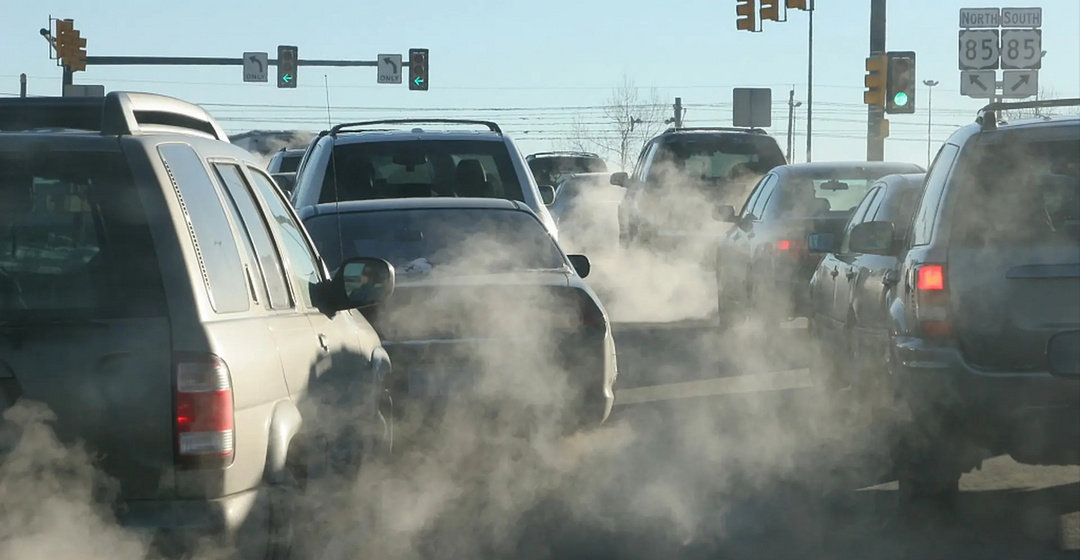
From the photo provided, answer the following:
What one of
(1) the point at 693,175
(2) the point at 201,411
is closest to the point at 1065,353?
(2) the point at 201,411

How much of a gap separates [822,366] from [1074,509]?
3.26 m

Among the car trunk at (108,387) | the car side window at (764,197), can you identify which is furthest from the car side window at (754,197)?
the car trunk at (108,387)

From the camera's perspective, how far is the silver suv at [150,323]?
4.12 meters

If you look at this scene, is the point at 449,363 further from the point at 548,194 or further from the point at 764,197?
the point at 764,197

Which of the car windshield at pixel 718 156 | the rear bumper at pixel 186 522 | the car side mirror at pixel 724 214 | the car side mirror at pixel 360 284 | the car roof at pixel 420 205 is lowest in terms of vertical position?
the rear bumper at pixel 186 522

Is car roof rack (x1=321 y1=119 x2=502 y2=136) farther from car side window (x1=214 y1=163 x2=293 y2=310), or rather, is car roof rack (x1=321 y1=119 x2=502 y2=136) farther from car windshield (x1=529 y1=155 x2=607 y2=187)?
car windshield (x1=529 y1=155 x2=607 y2=187)

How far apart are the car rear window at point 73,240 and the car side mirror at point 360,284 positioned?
1564 mm

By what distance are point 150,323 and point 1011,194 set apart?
380 cm

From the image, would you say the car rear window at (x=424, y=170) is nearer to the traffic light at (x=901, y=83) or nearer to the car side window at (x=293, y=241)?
the car side window at (x=293, y=241)

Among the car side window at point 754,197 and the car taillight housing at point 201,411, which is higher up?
the car side window at point 754,197

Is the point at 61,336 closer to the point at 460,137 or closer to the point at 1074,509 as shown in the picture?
the point at 1074,509

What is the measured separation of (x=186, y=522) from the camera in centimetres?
412

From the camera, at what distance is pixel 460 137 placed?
12.8 m

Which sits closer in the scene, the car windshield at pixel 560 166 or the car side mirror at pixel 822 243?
the car side mirror at pixel 822 243
